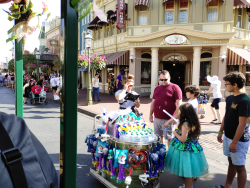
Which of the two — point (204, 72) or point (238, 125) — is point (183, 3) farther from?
point (238, 125)

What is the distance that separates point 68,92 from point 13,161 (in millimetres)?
514

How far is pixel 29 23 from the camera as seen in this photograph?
1.87 m

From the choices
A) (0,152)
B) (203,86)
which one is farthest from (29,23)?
(203,86)

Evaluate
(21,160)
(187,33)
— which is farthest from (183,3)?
(21,160)

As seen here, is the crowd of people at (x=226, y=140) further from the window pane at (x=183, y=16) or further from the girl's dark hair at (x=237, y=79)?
the window pane at (x=183, y=16)

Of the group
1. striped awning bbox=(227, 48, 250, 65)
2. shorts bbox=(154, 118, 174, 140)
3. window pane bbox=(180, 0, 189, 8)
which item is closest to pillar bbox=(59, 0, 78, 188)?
shorts bbox=(154, 118, 174, 140)

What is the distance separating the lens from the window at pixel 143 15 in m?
14.4

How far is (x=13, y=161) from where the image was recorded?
2.50ft

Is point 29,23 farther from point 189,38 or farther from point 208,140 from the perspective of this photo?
point 189,38

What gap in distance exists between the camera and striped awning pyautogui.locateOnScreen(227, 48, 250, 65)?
1254 centimetres

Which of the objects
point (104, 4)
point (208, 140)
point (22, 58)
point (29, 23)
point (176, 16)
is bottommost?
point (208, 140)

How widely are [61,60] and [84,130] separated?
571 centimetres

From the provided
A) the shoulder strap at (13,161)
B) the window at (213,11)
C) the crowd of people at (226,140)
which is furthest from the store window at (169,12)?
the shoulder strap at (13,161)

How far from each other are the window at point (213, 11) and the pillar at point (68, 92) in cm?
1410
